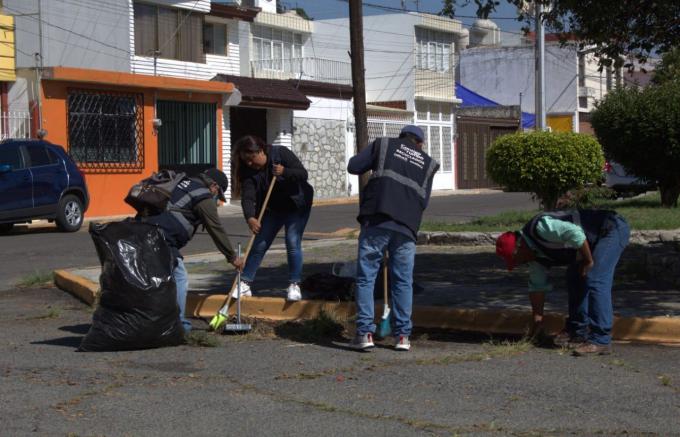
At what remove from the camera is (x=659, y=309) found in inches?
346

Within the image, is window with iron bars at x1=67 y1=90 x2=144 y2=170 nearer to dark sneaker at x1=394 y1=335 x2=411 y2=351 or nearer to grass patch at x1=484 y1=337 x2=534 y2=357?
dark sneaker at x1=394 y1=335 x2=411 y2=351

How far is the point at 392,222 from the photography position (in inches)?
289

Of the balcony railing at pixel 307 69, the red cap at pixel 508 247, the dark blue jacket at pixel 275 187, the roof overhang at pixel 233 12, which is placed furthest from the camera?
the balcony railing at pixel 307 69

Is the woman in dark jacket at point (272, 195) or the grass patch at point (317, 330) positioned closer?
the grass patch at point (317, 330)

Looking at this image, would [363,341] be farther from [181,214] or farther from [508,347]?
[181,214]

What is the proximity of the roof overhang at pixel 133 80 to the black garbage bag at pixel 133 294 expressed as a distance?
18021mm

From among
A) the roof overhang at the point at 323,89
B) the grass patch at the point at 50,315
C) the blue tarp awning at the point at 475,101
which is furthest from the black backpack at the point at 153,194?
the blue tarp awning at the point at 475,101

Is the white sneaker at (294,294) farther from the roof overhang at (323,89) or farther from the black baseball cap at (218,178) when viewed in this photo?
the roof overhang at (323,89)

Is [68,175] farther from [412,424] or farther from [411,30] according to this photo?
[411,30]

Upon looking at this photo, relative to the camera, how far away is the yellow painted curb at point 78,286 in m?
10.1

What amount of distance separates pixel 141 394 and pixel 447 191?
116 feet

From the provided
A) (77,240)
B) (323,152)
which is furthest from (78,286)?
(323,152)

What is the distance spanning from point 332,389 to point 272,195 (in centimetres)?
312

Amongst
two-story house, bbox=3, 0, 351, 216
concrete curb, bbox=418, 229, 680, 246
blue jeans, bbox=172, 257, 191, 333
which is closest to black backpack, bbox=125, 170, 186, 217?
blue jeans, bbox=172, 257, 191, 333
